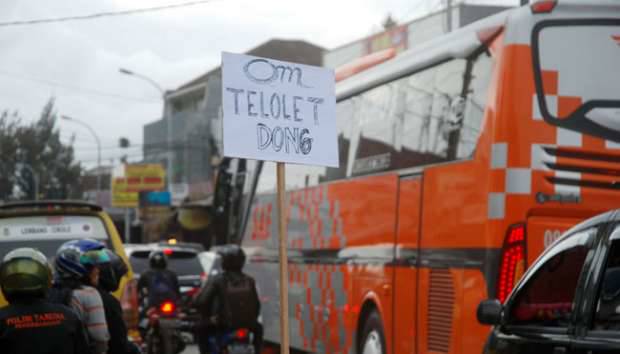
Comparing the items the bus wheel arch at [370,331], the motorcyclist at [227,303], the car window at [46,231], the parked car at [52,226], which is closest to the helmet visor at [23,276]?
the parked car at [52,226]

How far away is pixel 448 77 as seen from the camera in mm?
11234

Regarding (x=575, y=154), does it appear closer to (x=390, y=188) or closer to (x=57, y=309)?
(x=390, y=188)

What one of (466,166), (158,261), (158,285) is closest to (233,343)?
(158,285)

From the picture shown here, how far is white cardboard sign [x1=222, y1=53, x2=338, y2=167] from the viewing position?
304 inches

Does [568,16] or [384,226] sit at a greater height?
[568,16]

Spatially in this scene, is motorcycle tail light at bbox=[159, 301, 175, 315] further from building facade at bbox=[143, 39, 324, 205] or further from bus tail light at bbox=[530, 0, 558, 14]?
building facade at bbox=[143, 39, 324, 205]

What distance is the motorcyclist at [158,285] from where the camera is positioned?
1586cm

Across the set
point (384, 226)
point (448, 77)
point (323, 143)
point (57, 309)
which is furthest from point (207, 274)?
point (57, 309)

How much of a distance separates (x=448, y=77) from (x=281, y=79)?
348cm

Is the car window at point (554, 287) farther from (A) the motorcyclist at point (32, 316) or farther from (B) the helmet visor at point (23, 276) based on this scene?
(B) the helmet visor at point (23, 276)

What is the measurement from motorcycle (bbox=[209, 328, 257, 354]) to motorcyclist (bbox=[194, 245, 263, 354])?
0.12ft

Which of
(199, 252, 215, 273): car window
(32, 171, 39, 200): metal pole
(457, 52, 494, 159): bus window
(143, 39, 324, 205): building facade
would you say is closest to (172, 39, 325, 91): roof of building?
(143, 39, 324, 205): building facade

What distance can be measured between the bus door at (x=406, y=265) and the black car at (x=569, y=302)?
4139mm

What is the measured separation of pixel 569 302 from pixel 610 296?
51 centimetres
